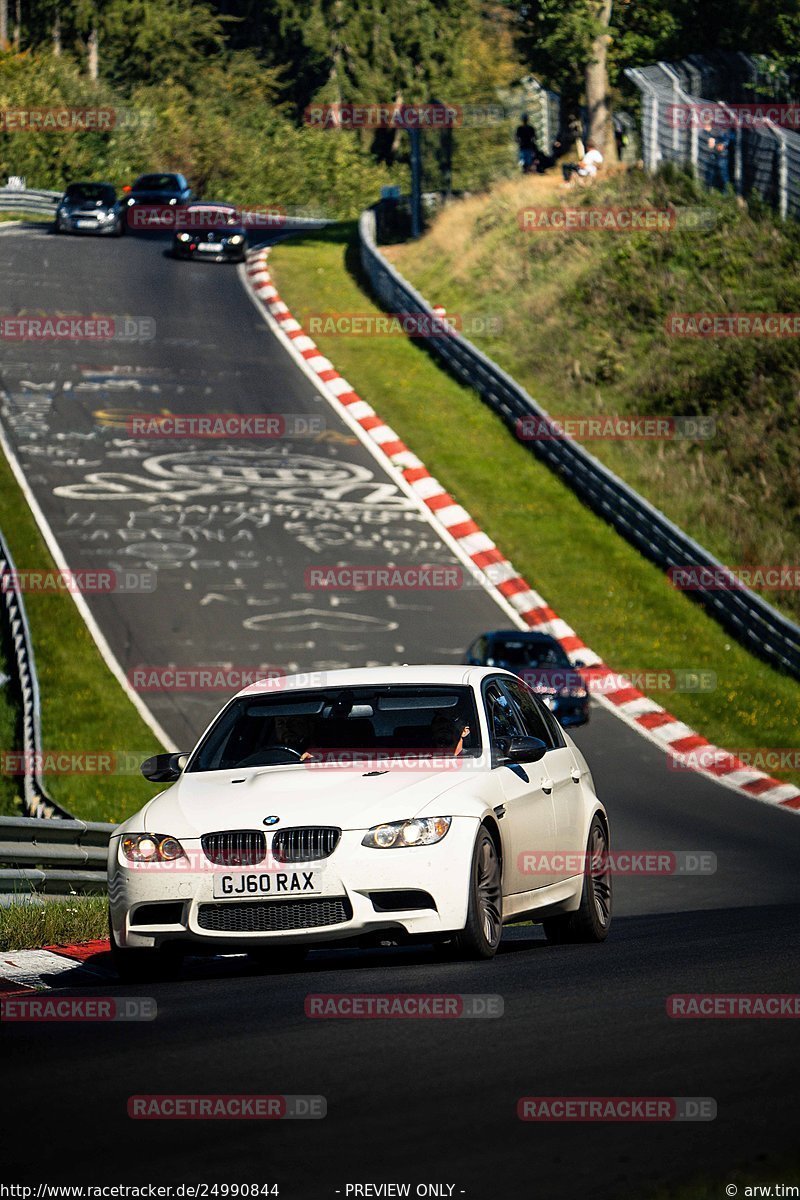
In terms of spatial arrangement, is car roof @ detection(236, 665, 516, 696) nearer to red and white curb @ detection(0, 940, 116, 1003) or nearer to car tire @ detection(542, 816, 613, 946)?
car tire @ detection(542, 816, 613, 946)

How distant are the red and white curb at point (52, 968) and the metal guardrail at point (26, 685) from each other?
17.4 ft

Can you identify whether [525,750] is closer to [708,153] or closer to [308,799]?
[308,799]

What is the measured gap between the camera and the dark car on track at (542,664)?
21078 mm

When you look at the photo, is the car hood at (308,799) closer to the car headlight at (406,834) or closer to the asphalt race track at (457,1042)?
the car headlight at (406,834)

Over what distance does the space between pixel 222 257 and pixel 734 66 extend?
13.7 meters

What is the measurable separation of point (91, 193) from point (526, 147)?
12296 mm

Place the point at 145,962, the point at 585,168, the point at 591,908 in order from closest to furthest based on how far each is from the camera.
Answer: the point at 145,962 < the point at 591,908 < the point at 585,168

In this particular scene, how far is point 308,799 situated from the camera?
859 centimetres

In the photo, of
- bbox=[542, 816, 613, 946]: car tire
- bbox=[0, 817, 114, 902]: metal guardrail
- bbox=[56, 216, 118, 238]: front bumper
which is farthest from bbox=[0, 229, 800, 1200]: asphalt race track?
bbox=[56, 216, 118, 238]: front bumper

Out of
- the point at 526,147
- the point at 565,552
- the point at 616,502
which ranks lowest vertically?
the point at 565,552

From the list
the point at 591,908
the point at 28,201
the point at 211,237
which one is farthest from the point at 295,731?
the point at 28,201

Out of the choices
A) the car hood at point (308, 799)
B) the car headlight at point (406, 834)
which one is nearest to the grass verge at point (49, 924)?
the car hood at point (308, 799)

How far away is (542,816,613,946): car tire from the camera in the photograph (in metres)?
10.1

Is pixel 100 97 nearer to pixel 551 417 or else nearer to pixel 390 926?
pixel 551 417
